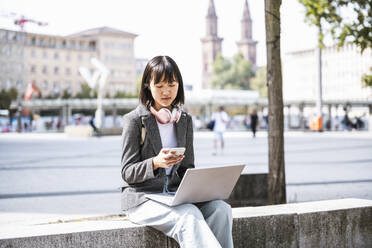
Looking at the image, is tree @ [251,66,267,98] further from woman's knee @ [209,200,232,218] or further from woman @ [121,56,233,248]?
woman's knee @ [209,200,232,218]

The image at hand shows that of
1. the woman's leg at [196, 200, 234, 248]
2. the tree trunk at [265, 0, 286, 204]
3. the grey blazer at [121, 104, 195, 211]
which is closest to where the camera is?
the woman's leg at [196, 200, 234, 248]

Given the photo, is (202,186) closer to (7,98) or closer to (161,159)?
(161,159)

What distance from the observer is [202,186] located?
3.06 meters

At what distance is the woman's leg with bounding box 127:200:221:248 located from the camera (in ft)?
9.29

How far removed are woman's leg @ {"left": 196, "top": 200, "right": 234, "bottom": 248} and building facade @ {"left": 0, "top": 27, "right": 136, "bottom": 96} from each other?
94.9 metres

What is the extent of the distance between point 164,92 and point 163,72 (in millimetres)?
128

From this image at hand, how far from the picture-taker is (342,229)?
13.8 feet

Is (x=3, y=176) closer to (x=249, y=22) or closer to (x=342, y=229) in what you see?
(x=342, y=229)

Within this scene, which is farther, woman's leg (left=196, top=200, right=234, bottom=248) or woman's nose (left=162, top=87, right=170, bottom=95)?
woman's nose (left=162, top=87, right=170, bottom=95)

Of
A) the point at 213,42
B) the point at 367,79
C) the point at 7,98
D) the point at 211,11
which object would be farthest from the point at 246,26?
the point at 367,79

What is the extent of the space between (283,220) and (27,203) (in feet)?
14.6

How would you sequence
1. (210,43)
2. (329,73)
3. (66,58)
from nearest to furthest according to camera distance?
(66,58)
(329,73)
(210,43)

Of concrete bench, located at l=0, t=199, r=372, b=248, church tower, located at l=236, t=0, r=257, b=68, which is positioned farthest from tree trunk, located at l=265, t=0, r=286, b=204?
church tower, located at l=236, t=0, r=257, b=68

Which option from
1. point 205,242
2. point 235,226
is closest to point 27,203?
point 235,226
